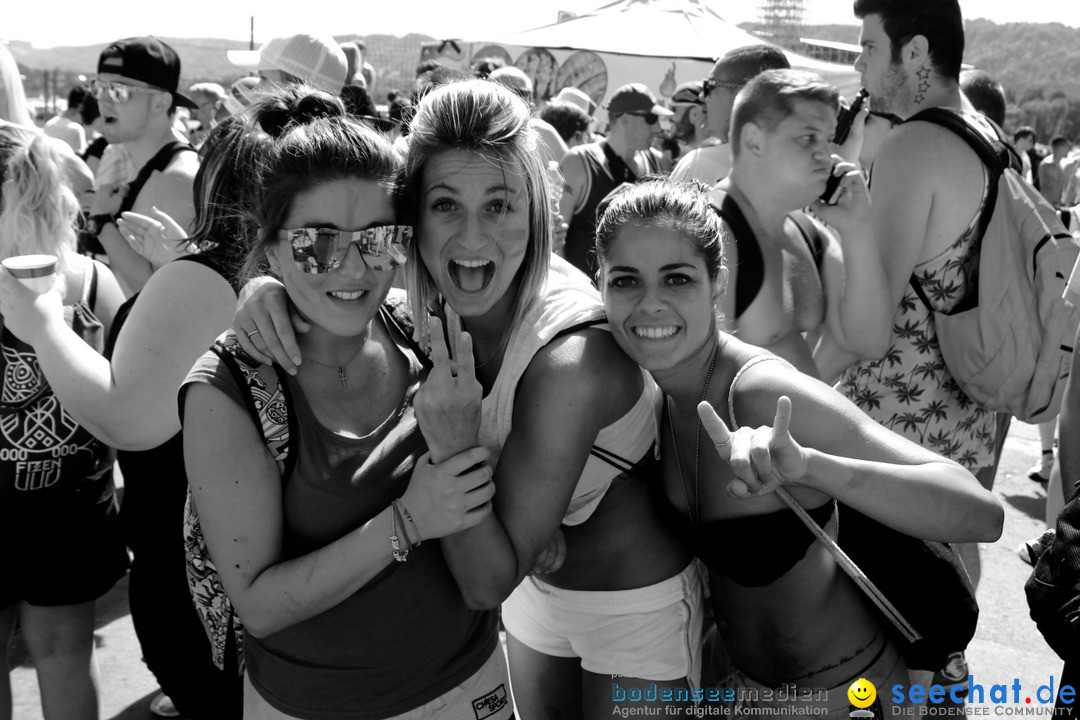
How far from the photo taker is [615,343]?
198 cm

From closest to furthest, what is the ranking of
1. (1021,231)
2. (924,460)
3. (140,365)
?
(924,460) → (140,365) → (1021,231)

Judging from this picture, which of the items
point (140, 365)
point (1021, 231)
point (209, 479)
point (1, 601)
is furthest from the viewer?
point (1021, 231)

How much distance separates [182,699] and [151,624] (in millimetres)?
245

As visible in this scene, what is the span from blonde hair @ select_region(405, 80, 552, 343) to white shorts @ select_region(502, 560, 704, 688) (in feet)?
2.37

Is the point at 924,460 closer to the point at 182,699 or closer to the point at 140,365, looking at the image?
the point at 140,365

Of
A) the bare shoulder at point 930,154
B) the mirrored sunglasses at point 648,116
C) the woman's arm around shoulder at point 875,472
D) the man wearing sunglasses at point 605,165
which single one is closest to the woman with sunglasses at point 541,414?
the woman's arm around shoulder at point 875,472

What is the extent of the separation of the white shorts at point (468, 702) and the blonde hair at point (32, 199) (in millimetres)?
1556

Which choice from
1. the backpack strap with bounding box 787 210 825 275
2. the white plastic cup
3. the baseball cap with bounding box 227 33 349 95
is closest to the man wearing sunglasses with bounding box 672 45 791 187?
the backpack strap with bounding box 787 210 825 275

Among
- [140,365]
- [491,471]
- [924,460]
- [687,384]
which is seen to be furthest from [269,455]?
[924,460]

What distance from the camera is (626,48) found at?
12.4 m

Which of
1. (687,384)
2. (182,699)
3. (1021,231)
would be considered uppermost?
(1021,231)

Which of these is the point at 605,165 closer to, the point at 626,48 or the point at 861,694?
the point at 861,694

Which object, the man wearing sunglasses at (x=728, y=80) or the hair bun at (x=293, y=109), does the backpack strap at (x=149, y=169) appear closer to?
the hair bun at (x=293, y=109)

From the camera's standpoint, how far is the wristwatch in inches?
145
